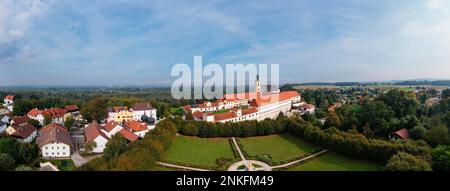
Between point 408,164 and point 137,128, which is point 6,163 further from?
point 408,164

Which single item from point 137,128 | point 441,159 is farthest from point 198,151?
point 441,159

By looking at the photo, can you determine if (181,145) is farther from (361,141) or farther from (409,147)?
(409,147)

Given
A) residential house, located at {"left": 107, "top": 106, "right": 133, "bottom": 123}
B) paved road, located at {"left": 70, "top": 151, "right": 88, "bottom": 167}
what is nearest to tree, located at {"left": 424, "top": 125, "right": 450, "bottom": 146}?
paved road, located at {"left": 70, "top": 151, "right": 88, "bottom": 167}

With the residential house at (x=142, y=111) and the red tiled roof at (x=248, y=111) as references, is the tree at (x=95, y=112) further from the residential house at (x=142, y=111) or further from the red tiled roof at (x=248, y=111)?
the red tiled roof at (x=248, y=111)

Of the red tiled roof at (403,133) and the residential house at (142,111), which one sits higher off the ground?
the residential house at (142,111)

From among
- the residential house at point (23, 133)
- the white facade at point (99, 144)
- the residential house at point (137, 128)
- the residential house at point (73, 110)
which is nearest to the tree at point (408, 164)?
the white facade at point (99, 144)

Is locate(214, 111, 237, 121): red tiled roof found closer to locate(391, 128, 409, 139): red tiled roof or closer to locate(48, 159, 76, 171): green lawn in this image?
locate(48, 159, 76, 171): green lawn
